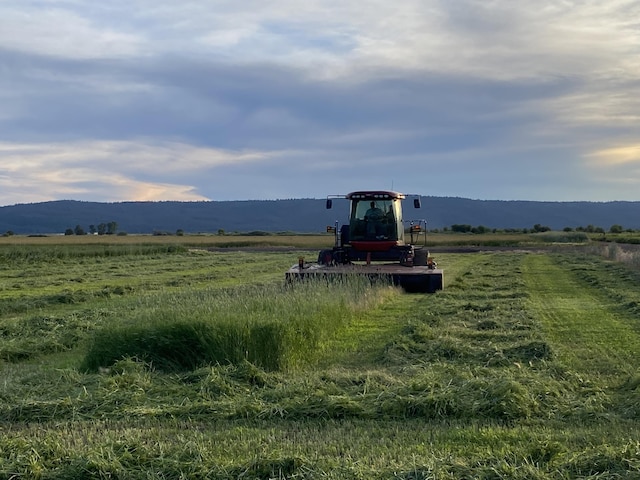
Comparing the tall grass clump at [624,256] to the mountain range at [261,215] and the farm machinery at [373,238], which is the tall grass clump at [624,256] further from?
the mountain range at [261,215]

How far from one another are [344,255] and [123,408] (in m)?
15.1

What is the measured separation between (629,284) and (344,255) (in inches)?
337

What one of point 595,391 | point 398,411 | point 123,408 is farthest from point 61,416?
point 595,391

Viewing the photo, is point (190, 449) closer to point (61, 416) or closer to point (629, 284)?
point (61, 416)

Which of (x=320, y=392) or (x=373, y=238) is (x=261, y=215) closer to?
(x=373, y=238)

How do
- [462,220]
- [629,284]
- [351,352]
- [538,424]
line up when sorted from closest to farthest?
[538,424], [351,352], [629,284], [462,220]

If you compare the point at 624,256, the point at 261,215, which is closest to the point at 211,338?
the point at 624,256

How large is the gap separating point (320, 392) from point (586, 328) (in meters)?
7.30

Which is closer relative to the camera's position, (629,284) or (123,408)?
(123,408)

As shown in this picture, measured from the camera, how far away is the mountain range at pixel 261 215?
6609 inches

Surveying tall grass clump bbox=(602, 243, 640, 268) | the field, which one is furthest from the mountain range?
the field

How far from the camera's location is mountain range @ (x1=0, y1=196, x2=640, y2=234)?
167875mm

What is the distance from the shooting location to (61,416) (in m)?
7.52

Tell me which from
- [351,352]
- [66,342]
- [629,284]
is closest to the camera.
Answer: [351,352]
